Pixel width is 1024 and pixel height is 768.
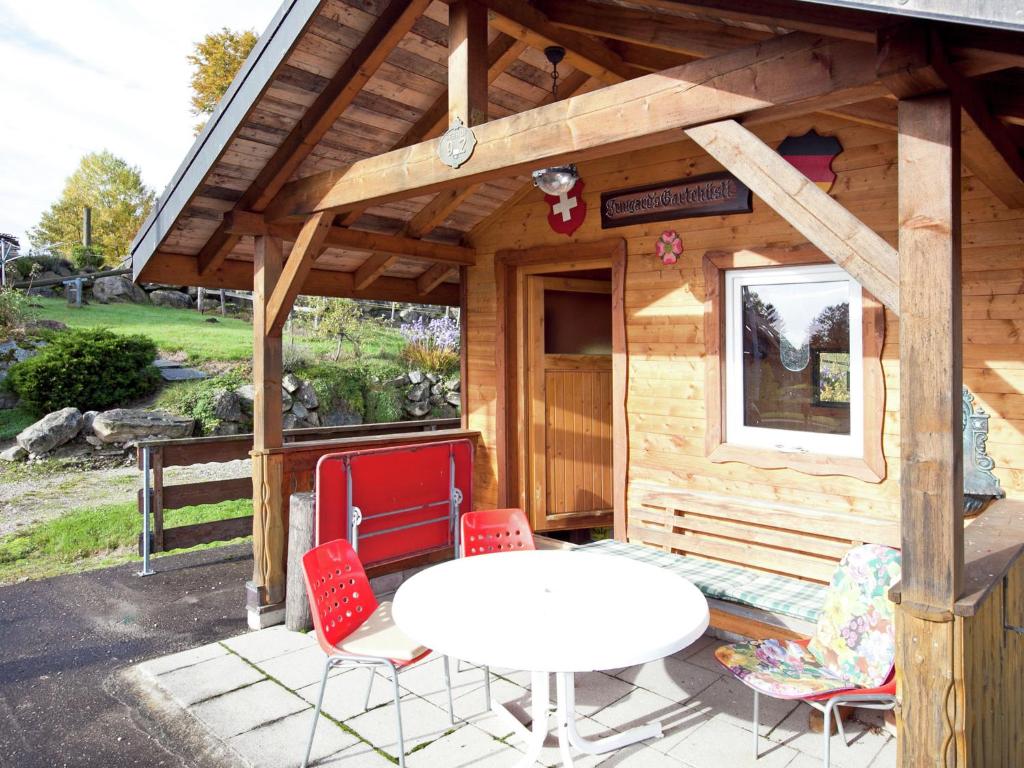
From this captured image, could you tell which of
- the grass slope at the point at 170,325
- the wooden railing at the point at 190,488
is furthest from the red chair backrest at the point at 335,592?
the grass slope at the point at 170,325

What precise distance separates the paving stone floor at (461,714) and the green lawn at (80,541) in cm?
284

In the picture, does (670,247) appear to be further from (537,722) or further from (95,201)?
(95,201)

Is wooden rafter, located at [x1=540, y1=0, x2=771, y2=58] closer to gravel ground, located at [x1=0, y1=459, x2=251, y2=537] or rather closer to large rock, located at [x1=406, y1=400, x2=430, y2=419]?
gravel ground, located at [x1=0, y1=459, x2=251, y2=537]

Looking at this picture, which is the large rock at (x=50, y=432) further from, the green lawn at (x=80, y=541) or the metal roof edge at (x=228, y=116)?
the metal roof edge at (x=228, y=116)

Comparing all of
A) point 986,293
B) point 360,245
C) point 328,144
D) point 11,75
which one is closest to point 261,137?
point 328,144

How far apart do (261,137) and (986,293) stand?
4.17 m

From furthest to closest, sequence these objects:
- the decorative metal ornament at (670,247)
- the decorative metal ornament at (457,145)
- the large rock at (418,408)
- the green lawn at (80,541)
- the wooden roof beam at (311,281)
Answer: the large rock at (418,408) < the green lawn at (80,541) < the wooden roof beam at (311,281) < the decorative metal ornament at (670,247) < the decorative metal ornament at (457,145)

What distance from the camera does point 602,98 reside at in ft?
9.74

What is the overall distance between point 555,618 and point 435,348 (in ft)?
43.9

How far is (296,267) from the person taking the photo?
Answer: 14.9 feet

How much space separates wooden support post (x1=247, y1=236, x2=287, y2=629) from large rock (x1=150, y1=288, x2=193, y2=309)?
1961 centimetres

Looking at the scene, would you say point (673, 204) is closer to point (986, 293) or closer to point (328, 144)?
point (986, 293)

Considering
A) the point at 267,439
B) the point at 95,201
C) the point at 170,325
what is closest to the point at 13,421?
the point at 170,325

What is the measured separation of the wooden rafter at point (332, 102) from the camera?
12.8 ft
